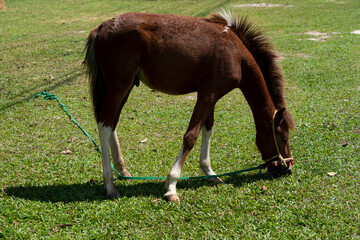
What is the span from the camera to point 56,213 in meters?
3.84

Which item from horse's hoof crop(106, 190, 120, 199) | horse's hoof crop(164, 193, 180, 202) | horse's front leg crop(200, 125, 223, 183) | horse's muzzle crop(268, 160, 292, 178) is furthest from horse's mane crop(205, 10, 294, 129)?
horse's hoof crop(106, 190, 120, 199)

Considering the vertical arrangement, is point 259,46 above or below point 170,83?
above

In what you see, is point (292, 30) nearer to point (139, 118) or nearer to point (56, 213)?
point (139, 118)

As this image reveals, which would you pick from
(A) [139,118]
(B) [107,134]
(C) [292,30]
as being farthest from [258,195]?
(C) [292,30]

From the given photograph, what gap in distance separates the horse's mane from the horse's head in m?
0.06

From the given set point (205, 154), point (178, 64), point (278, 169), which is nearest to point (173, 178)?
point (205, 154)

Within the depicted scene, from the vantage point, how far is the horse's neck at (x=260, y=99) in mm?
4297

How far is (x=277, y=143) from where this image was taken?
4.43 m

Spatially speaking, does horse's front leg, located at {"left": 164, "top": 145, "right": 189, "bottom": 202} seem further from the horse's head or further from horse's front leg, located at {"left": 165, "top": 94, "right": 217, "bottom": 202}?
the horse's head

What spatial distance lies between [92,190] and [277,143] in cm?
230

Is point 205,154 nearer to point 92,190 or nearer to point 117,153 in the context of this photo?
point 117,153

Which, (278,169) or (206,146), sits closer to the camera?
(278,169)

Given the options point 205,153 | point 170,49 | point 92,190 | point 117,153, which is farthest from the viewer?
point 205,153

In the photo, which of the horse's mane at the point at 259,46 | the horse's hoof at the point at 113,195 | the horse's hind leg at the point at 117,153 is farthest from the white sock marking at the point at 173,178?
the horse's mane at the point at 259,46
